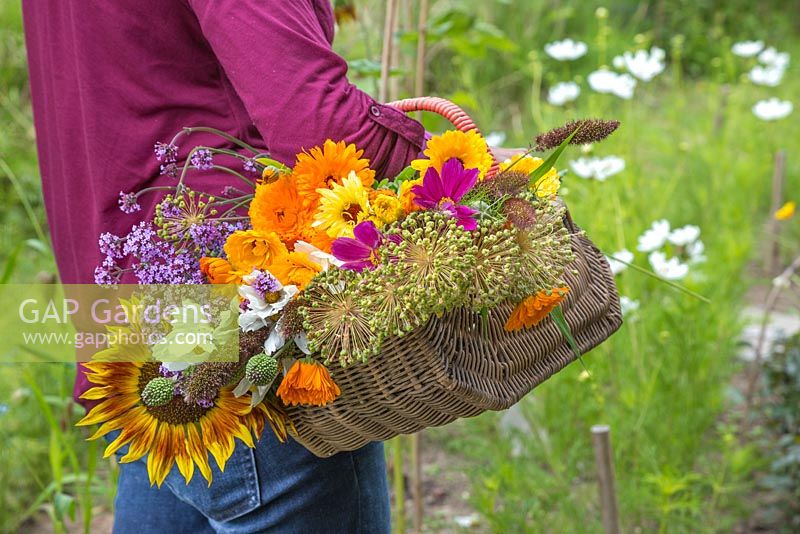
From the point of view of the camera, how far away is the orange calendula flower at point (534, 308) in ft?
3.16

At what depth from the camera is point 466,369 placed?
3.10 ft

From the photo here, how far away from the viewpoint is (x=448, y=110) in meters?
1.10

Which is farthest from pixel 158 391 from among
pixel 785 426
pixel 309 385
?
pixel 785 426

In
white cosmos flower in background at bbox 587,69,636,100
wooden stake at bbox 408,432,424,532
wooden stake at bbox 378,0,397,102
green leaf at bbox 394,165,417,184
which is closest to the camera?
green leaf at bbox 394,165,417,184

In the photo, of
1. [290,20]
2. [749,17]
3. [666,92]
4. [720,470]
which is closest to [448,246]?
[290,20]

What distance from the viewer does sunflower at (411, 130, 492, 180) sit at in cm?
94

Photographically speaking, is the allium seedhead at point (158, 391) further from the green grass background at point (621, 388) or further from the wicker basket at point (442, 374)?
the green grass background at point (621, 388)

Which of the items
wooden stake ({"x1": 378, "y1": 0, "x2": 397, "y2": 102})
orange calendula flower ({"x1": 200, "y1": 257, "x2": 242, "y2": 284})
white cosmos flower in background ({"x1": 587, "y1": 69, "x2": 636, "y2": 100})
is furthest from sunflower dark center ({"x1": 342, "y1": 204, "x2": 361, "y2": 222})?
white cosmos flower in background ({"x1": 587, "y1": 69, "x2": 636, "y2": 100})

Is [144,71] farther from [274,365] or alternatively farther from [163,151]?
[274,365]

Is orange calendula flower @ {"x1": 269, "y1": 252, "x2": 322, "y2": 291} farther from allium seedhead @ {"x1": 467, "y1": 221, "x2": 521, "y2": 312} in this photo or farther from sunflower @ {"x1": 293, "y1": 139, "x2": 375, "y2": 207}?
allium seedhead @ {"x1": 467, "y1": 221, "x2": 521, "y2": 312}

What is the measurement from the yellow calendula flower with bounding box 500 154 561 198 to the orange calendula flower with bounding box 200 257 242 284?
300 mm

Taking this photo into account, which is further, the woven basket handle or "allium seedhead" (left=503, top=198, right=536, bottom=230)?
the woven basket handle

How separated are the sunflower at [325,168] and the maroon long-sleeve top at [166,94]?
1.2 inches

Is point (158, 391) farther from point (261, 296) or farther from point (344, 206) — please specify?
point (344, 206)
